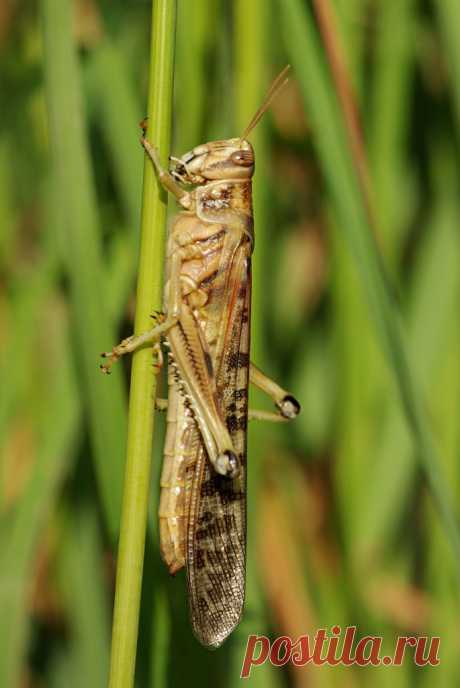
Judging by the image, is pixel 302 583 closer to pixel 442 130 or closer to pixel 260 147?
pixel 260 147

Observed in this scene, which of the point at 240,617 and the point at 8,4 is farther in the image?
the point at 8,4

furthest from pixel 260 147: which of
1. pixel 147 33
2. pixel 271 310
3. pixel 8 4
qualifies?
pixel 8 4

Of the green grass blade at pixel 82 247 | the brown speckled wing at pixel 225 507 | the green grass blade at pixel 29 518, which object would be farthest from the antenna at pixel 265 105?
the green grass blade at pixel 29 518

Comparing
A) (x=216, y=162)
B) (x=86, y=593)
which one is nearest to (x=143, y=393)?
(x=216, y=162)

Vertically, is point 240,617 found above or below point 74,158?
below

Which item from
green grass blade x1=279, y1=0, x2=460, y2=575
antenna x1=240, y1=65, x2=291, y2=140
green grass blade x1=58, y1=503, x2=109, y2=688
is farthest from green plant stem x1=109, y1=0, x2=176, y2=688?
green grass blade x1=58, y1=503, x2=109, y2=688

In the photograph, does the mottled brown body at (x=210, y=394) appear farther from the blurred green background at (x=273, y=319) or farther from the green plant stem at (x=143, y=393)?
the green plant stem at (x=143, y=393)

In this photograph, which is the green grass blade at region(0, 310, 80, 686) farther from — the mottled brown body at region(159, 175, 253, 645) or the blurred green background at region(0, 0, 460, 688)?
the mottled brown body at region(159, 175, 253, 645)
